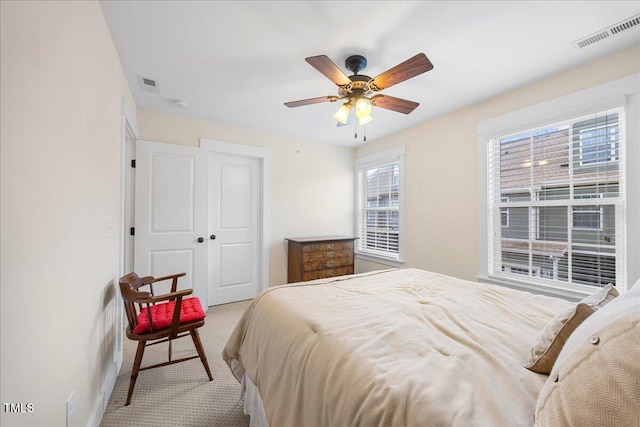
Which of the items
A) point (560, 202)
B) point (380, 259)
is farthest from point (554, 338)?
point (380, 259)

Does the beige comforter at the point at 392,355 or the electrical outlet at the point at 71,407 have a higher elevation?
the beige comforter at the point at 392,355

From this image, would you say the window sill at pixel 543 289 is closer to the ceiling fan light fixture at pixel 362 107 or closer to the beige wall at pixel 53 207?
the ceiling fan light fixture at pixel 362 107

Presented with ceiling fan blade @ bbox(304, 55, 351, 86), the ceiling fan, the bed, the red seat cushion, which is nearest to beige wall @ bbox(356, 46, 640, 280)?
the ceiling fan

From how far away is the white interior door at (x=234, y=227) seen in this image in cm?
353

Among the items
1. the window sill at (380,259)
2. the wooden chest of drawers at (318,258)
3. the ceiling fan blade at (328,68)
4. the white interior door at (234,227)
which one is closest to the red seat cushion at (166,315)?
the white interior door at (234,227)

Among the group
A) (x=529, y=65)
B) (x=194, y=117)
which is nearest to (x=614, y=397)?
(x=529, y=65)

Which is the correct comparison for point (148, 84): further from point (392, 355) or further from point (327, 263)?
point (392, 355)

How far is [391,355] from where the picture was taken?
3.16 ft

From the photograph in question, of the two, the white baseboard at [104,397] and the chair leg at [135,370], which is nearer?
the white baseboard at [104,397]

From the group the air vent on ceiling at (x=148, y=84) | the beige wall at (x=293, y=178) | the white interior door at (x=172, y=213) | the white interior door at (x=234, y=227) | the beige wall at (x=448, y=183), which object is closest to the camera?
the air vent on ceiling at (x=148, y=84)

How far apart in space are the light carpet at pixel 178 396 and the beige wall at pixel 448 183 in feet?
8.62

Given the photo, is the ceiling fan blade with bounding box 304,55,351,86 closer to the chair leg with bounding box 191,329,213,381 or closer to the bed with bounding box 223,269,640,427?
the bed with bounding box 223,269,640,427

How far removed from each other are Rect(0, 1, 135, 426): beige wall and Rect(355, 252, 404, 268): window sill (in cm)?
333

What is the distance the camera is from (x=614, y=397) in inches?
20.1
